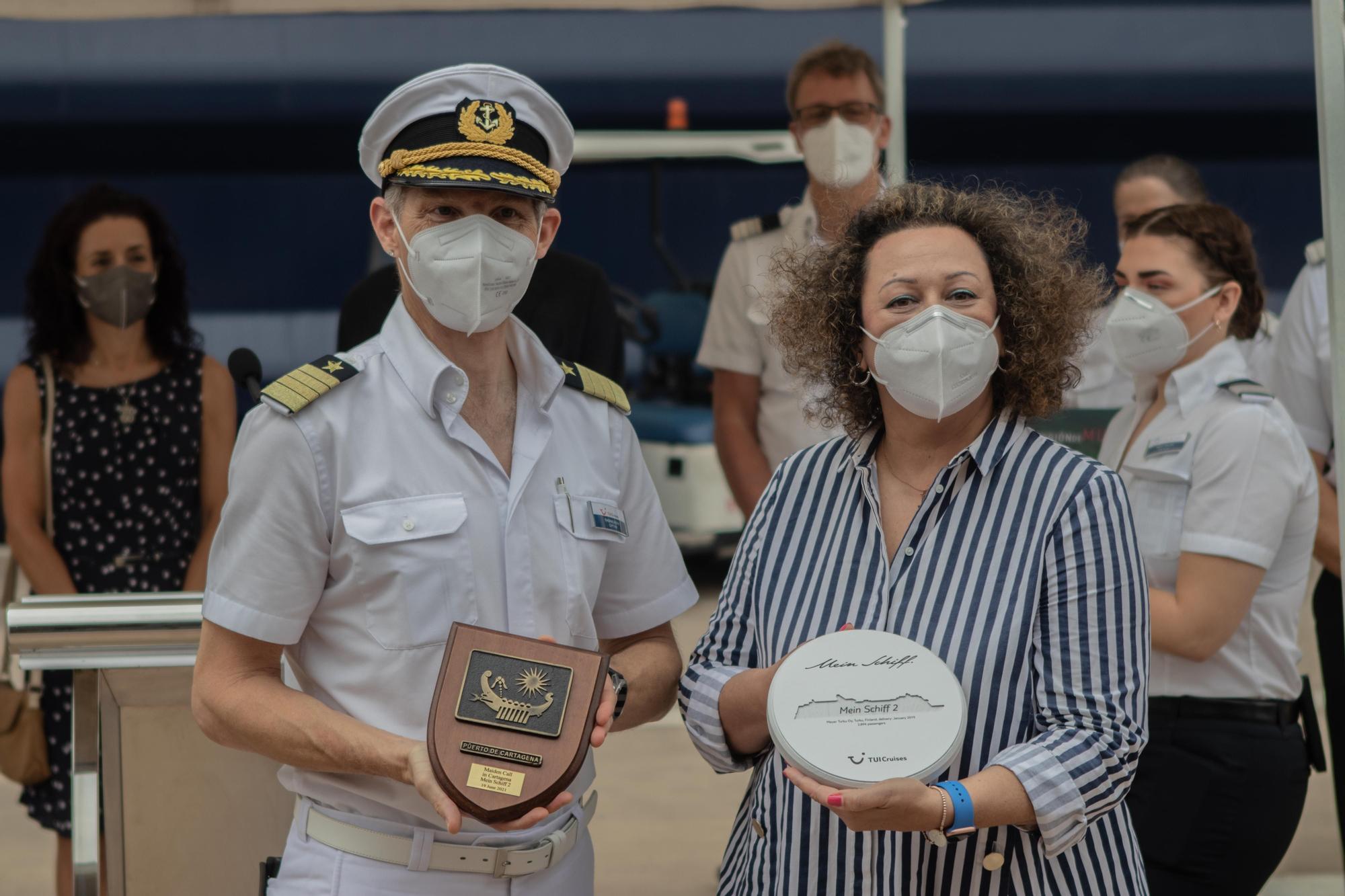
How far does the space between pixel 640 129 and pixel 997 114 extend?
2.18 meters

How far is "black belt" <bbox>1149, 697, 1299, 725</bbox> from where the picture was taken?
239 centimetres

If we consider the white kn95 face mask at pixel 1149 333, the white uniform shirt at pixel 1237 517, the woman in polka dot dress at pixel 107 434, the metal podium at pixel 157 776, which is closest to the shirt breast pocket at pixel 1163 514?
the white uniform shirt at pixel 1237 517

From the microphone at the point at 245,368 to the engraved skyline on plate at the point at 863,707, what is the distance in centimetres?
98

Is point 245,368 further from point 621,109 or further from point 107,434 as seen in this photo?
point 621,109

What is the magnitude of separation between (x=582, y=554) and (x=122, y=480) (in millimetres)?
1832

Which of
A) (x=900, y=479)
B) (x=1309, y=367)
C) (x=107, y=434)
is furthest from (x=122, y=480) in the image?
(x=1309, y=367)

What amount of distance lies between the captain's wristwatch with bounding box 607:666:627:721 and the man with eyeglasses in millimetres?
1700

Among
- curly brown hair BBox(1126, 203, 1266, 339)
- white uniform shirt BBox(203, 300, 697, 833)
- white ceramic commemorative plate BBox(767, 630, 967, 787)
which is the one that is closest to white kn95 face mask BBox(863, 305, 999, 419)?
white ceramic commemorative plate BBox(767, 630, 967, 787)

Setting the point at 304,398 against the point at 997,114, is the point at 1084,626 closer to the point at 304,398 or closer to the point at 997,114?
the point at 304,398

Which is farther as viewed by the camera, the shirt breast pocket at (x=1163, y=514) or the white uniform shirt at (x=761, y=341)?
the white uniform shirt at (x=761, y=341)

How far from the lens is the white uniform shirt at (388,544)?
160cm

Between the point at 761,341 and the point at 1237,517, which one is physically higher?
the point at 761,341

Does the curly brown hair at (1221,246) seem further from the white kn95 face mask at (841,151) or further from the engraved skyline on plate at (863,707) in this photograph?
the engraved skyline on plate at (863,707)

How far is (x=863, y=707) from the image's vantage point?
5.01 ft
